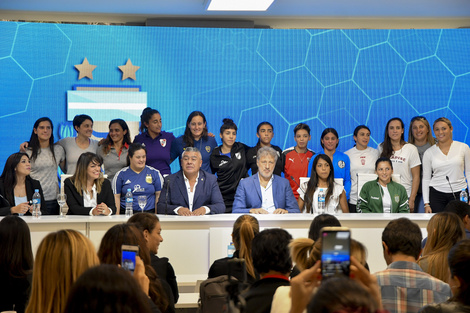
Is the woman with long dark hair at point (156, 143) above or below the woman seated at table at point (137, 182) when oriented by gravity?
above

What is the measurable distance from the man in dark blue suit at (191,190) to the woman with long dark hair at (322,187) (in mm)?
828

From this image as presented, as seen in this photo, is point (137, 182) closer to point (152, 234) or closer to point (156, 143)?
point (156, 143)

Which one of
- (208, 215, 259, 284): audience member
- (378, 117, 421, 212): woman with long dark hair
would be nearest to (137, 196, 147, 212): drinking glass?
(208, 215, 259, 284): audience member

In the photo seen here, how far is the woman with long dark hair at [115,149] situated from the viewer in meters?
6.13

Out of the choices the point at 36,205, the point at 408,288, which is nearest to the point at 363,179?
the point at 36,205

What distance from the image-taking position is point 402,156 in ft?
20.9

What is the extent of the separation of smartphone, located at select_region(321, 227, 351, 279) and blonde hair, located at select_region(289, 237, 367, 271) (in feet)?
0.83

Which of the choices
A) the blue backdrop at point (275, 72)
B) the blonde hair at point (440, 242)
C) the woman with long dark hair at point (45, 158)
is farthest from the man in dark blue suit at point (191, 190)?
the blue backdrop at point (275, 72)

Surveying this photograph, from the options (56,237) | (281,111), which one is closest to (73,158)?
(281,111)

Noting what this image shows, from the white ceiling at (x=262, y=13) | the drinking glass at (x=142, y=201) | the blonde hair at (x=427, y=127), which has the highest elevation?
the white ceiling at (x=262, y=13)

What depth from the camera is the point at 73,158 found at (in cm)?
612

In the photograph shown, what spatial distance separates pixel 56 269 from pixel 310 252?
2.79 feet

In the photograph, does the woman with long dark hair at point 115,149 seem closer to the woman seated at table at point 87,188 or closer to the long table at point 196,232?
the woman seated at table at point 87,188

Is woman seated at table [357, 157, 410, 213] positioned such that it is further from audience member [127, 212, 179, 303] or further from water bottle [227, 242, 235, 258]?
A: audience member [127, 212, 179, 303]
